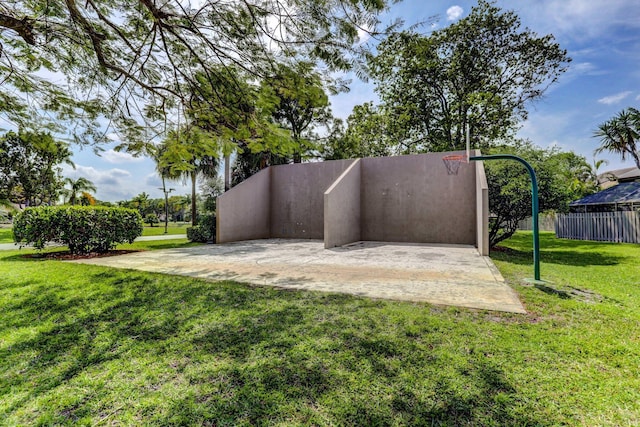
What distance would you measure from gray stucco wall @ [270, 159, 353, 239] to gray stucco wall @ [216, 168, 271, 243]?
0.48 metres

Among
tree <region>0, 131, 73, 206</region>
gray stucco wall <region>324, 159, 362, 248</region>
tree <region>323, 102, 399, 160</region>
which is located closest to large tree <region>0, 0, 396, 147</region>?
gray stucco wall <region>324, 159, 362, 248</region>

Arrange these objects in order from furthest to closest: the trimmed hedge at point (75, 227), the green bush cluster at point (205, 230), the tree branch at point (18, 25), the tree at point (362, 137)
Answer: the tree at point (362, 137), the green bush cluster at point (205, 230), the trimmed hedge at point (75, 227), the tree branch at point (18, 25)

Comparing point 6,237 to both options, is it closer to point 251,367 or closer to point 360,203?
point 360,203

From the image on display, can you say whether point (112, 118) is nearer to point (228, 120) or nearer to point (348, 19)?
point (228, 120)

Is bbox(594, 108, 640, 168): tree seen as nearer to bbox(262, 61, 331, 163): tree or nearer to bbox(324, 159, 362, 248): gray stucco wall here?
bbox(324, 159, 362, 248): gray stucco wall

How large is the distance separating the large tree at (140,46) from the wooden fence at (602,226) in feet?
57.3

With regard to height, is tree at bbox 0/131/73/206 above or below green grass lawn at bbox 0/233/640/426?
above

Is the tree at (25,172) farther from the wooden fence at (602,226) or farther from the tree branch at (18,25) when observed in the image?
the wooden fence at (602,226)

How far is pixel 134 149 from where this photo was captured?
5.50m

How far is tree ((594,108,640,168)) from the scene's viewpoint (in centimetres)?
2114

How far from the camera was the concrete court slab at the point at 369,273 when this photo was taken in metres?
4.32

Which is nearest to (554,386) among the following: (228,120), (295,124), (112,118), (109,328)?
(109,328)

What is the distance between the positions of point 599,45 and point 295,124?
53.5 ft

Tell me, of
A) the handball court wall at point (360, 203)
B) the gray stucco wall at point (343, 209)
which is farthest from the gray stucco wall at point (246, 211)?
the gray stucco wall at point (343, 209)
